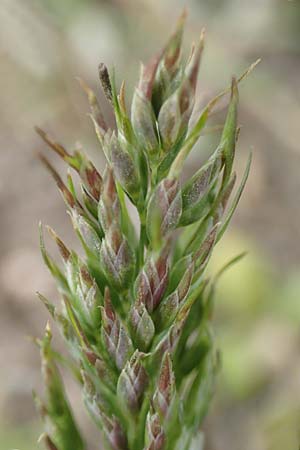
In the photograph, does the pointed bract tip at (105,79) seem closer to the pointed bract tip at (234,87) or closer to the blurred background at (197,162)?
the pointed bract tip at (234,87)

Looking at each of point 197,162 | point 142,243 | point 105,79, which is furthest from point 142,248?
point 197,162

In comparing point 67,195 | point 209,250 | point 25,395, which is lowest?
point 209,250

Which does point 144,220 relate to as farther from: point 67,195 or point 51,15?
point 51,15

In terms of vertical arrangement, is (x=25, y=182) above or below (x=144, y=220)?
above

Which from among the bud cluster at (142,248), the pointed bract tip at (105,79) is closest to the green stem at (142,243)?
the bud cluster at (142,248)

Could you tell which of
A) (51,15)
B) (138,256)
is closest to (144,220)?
(138,256)
